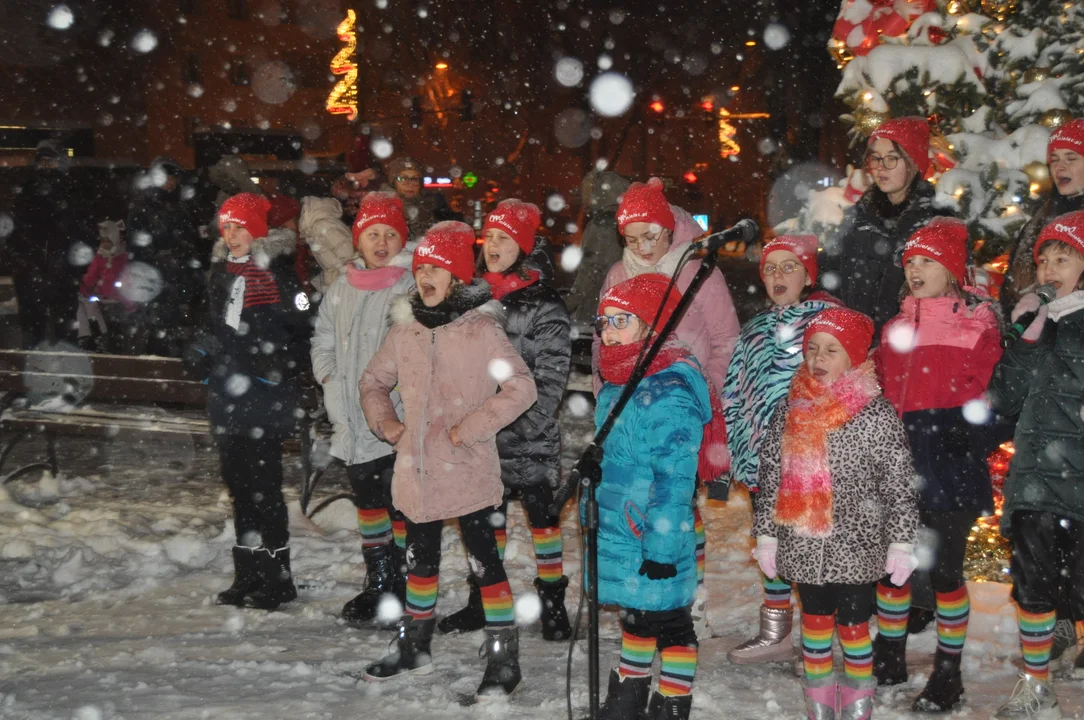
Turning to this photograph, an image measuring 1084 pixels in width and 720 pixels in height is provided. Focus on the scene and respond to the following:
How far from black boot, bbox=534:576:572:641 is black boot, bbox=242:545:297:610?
149cm

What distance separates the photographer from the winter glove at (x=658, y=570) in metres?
4.09

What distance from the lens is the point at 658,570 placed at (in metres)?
4.09

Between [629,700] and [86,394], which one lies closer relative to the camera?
[629,700]

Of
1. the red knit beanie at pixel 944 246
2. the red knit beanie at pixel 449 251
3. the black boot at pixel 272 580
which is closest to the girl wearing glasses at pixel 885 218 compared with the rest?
the red knit beanie at pixel 944 246

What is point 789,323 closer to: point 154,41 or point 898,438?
point 898,438

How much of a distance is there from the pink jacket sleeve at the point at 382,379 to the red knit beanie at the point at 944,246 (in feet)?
7.23

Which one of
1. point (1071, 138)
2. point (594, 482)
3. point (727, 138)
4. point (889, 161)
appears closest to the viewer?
point (594, 482)

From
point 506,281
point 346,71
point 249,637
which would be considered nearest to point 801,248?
point 506,281

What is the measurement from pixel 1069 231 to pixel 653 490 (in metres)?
1.97

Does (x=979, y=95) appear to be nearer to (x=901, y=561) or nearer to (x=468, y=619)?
(x=901, y=561)

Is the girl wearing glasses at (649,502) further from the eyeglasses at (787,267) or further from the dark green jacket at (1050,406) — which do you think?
the dark green jacket at (1050,406)

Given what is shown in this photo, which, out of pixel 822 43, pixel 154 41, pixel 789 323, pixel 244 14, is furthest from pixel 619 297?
pixel 244 14

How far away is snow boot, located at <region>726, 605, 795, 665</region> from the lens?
5.25 m

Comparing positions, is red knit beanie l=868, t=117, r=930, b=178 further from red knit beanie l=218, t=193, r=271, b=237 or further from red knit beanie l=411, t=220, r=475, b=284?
red knit beanie l=218, t=193, r=271, b=237
